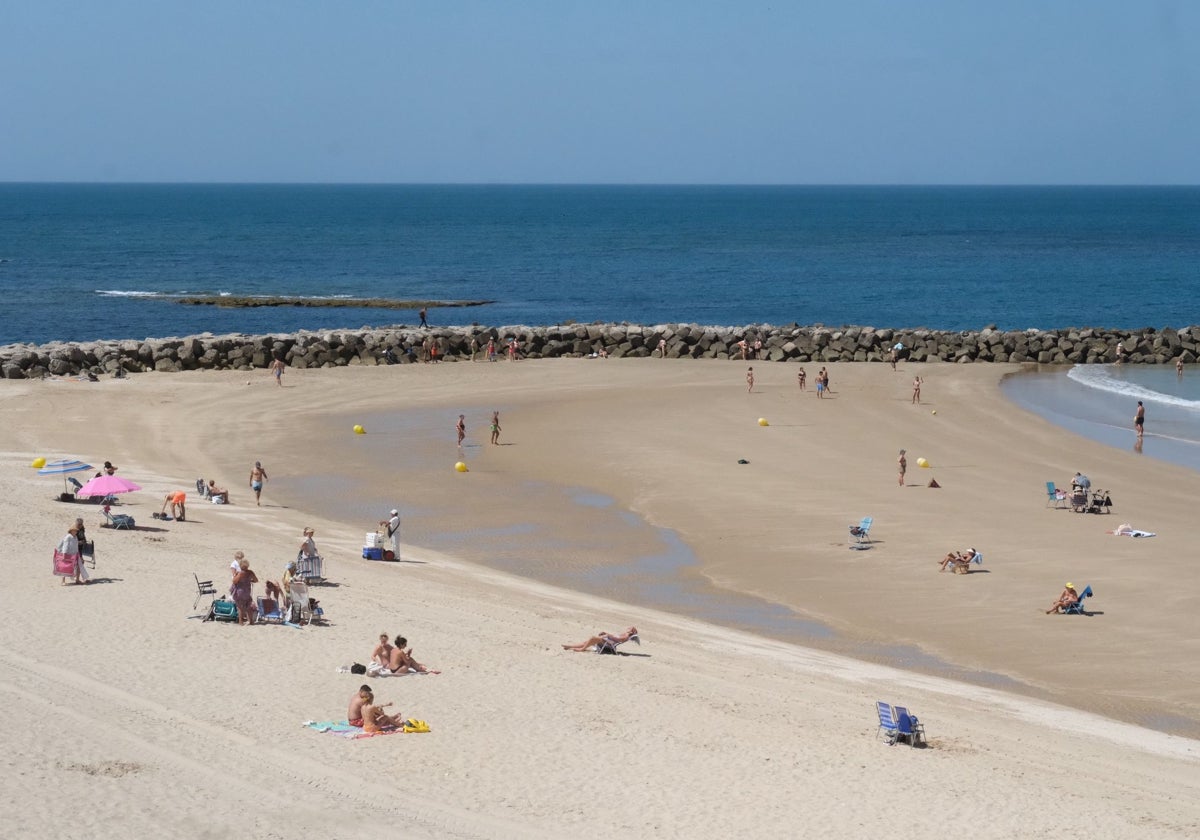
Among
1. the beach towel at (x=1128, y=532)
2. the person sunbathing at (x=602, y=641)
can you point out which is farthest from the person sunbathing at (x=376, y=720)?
the beach towel at (x=1128, y=532)

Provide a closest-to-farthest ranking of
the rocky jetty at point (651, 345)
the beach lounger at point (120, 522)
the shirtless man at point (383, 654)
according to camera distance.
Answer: the shirtless man at point (383, 654)
the beach lounger at point (120, 522)
the rocky jetty at point (651, 345)

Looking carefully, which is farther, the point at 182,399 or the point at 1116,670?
the point at 182,399

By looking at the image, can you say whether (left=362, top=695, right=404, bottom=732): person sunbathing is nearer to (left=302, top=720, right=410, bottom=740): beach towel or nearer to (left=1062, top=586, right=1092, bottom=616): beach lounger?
(left=302, top=720, right=410, bottom=740): beach towel

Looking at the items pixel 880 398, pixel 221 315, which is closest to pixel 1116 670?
pixel 880 398

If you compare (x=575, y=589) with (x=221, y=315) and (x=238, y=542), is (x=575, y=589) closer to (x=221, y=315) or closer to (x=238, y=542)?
(x=238, y=542)

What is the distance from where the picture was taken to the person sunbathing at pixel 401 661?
52.7 ft

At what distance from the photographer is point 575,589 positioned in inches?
852

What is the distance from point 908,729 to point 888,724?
0.23 meters

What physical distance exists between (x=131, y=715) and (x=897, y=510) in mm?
16693

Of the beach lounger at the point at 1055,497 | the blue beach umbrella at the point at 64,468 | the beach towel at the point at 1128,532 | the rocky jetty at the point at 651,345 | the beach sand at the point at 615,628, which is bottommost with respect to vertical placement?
the beach sand at the point at 615,628

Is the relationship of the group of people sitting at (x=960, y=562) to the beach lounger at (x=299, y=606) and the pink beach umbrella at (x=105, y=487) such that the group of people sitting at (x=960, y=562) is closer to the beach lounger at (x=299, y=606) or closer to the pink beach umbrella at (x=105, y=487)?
the beach lounger at (x=299, y=606)

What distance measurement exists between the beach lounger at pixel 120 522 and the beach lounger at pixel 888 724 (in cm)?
1388

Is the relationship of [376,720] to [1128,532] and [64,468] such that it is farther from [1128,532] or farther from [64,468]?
[1128,532]

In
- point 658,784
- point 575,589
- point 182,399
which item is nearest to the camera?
point 658,784
